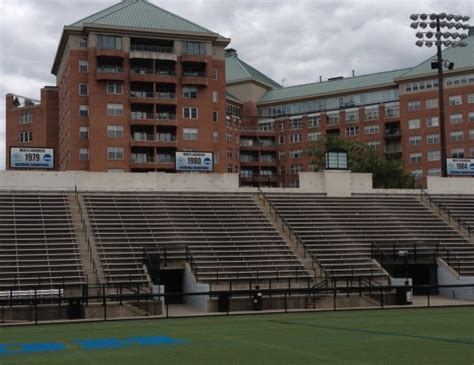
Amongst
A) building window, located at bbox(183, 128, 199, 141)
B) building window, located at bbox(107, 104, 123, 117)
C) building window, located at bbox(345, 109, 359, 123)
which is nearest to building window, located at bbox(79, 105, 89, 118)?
building window, located at bbox(107, 104, 123, 117)

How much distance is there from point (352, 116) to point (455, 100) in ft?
57.3

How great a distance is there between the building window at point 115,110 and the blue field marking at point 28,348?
6642 cm

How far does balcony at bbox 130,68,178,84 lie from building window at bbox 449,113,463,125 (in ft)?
138

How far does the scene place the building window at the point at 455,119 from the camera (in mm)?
103125

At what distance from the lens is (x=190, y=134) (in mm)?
86562

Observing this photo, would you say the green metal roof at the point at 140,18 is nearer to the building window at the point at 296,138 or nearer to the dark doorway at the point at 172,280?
the building window at the point at 296,138

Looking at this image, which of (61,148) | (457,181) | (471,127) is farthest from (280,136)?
(457,181)

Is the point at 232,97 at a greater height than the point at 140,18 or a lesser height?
lesser

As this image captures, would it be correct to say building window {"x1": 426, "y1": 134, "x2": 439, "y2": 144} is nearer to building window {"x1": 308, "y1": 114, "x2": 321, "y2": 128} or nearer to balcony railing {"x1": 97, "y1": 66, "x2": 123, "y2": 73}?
building window {"x1": 308, "y1": 114, "x2": 321, "y2": 128}

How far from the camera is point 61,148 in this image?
3610 inches

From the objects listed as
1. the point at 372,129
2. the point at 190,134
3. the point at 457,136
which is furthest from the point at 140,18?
the point at 457,136

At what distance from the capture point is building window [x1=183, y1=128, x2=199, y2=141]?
86188 mm

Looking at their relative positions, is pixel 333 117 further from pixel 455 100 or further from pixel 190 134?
pixel 190 134

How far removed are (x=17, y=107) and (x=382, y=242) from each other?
232 ft
